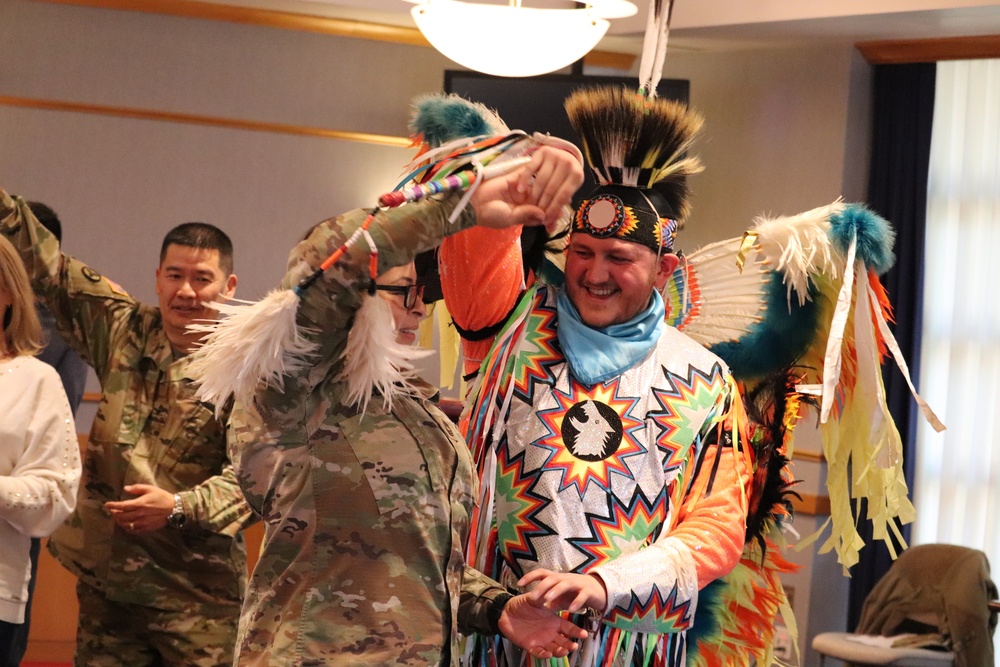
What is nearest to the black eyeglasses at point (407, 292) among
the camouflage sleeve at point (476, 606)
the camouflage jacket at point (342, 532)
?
the camouflage jacket at point (342, 532)

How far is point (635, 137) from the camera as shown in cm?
239

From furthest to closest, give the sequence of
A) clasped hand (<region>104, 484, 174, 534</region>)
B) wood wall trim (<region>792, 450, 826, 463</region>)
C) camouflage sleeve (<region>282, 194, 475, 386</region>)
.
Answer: wood wall trim (<region>792, 450, 826, 463</region>)
clasped hand (<region>104, 484, 174, 534</region>)
camouflage sleeve (<region>282, 194, 475, 386</region>)

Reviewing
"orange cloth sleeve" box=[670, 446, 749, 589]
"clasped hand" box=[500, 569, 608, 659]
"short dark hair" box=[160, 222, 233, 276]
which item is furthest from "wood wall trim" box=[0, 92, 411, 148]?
"clasped hand" box=[500, 569, 608, 659]

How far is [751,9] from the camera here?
4.83 metres

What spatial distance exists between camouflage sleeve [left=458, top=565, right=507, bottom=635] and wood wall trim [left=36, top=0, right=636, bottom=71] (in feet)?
12.6

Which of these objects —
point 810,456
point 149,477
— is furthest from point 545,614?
point 810,456

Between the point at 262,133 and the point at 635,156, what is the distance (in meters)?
3.36

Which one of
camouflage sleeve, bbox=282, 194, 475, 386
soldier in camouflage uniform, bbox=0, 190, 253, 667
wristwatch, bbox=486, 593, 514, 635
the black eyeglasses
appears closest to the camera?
camouflage sleeve, bbox=282, 194, 475, 386

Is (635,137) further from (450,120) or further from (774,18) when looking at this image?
(774,18)

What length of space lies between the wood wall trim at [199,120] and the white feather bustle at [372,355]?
3711 mm

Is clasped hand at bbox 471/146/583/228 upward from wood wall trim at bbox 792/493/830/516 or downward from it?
upward

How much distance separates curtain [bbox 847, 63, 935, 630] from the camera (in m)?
5.06

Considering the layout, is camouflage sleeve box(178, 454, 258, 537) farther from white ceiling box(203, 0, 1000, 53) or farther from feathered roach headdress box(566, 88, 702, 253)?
white ceiling box(203, 0, 1000, 53)

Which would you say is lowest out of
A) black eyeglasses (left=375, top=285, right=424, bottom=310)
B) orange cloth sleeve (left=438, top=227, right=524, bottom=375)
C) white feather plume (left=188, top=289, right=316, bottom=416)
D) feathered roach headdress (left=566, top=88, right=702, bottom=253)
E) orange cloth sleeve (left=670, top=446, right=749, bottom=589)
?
orange cloth sleeve (left=670, top=446, right=749, bottom=589)
